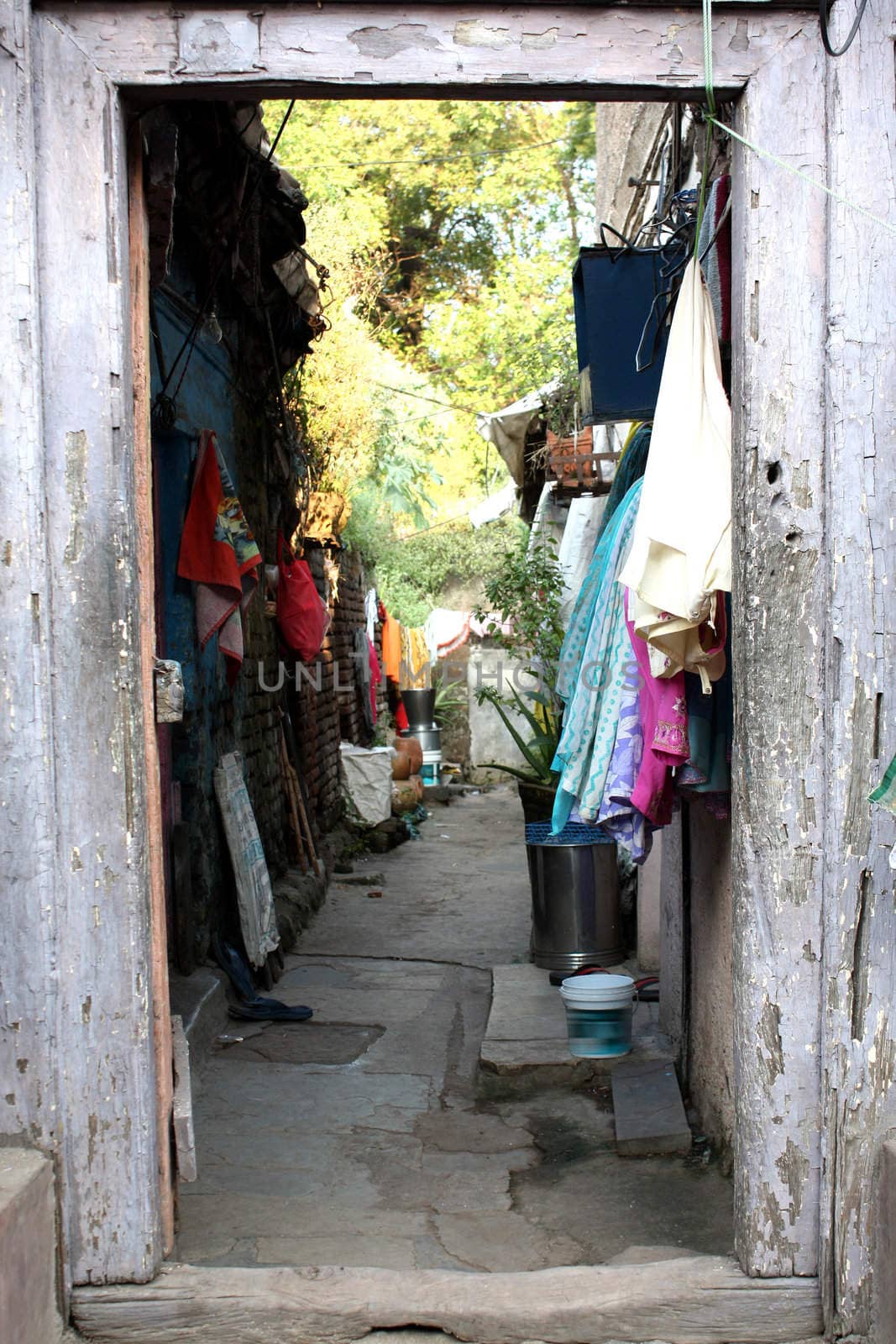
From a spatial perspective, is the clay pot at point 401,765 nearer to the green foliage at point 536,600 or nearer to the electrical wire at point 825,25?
the green foliage at point 536,600

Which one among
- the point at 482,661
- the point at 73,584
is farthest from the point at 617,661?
the point at 482,661

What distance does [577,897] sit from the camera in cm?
569

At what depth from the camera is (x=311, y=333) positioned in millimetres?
7105

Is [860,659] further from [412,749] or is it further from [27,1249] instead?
[412,749]

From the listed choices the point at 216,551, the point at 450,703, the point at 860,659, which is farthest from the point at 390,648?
the point at 860,659

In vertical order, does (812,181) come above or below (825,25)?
below

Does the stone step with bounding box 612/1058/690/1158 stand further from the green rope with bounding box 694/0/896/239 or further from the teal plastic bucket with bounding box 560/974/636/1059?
the green rope with bounding box 694/0/896/239

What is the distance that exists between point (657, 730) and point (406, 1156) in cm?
176

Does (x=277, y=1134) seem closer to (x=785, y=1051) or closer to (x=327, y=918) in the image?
(x=785, y=1051)

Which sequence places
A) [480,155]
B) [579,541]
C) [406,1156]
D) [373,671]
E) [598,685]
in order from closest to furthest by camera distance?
[598,685] < [406,1156] < [579,541] < [373,671] < [480,155]

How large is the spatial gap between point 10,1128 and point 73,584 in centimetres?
113

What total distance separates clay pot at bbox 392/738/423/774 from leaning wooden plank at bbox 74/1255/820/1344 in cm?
991

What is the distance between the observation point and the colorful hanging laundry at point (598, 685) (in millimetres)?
3129

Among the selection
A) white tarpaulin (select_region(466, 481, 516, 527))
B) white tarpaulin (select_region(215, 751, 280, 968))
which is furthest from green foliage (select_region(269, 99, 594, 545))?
white tarpaulin (select_region(215, 751, 280, 968))
